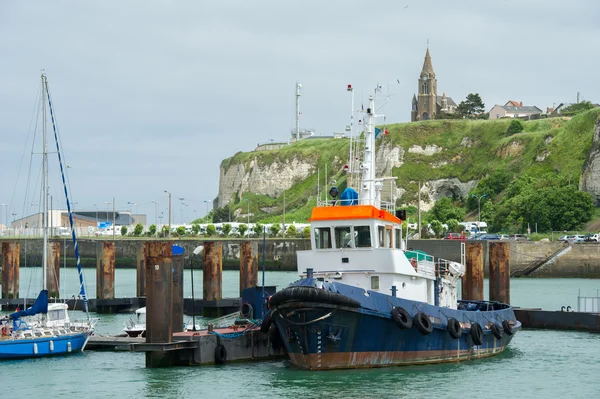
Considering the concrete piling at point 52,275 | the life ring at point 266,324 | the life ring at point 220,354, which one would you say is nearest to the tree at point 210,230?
the concrete piling at point 52,275

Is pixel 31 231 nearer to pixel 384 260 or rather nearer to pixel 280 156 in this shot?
pixel 280 156

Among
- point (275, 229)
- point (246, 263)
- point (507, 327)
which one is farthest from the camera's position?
point (275, 229)

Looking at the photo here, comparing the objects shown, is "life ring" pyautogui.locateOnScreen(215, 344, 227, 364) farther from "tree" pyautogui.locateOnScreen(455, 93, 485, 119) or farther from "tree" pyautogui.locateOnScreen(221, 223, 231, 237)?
"tree" pyautogui.locateOnScreen(455, 93, 485, 119)

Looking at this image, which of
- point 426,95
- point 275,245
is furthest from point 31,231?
point 426,95

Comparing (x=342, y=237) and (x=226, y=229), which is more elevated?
(x=226, y=229)

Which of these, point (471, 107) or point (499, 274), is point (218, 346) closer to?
point (499, 274)

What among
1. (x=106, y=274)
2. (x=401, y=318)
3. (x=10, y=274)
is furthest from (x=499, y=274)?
(x=10, y=274)

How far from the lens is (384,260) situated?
32938 millimetres

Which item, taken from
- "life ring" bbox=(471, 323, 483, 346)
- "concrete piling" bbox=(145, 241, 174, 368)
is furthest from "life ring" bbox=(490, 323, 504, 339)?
"concrete piling" bbox=(145, 241, 174, 368)

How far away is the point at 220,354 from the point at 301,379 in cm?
371

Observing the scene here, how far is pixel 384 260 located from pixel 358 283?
1146 millimetres

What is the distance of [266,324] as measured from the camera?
33.7 meters

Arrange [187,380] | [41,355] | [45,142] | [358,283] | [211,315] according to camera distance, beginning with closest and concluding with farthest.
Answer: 1. [187,380]
2. [358,283]
3. [41,355]
4. [45,142]
5. [211,315]

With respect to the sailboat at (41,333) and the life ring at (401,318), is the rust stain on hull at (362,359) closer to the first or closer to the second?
the life ring at (401,318)
